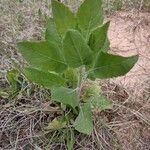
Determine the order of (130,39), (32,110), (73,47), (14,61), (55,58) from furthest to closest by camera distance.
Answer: (130,39) < (14,61) < (32,110) < (55,58) < (73,47)

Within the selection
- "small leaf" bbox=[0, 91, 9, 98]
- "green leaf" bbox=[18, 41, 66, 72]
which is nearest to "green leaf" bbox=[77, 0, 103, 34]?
"green leaf" bbox=[18, 41, 66, 72]

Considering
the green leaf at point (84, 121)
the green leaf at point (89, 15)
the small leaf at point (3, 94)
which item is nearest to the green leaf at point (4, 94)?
the small leaf at point (3, 94)

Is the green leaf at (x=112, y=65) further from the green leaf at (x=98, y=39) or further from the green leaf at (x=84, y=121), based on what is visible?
the green leaf at (x=84, y=121)

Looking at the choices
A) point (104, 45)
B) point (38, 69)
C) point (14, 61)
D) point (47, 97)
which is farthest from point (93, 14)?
point (14, 61)

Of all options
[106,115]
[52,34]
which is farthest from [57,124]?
[52,34]

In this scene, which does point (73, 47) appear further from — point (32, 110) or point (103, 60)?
point (32, 110)
